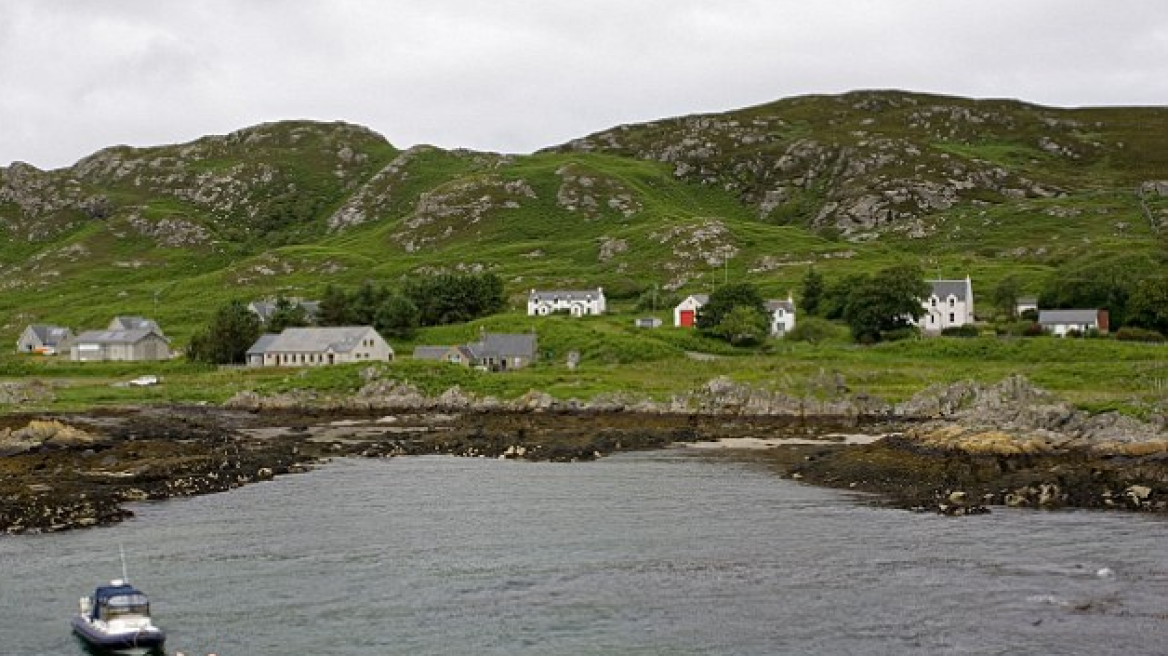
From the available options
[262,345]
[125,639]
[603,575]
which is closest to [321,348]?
Result: [262,345]

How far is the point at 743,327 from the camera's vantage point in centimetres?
13712

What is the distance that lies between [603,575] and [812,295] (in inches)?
4769

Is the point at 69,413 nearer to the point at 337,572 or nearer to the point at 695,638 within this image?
the point at 337,572

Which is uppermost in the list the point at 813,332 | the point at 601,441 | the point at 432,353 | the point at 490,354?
the point at 813,332

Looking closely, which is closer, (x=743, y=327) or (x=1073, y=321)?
(x=1073, y=321)

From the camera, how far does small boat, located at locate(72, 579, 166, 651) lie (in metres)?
37.2

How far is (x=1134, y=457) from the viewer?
66812mm

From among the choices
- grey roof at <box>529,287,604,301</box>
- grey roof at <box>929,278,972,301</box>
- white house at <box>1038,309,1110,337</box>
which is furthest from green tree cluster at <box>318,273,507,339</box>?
white house at <box>1038,309,1110,337</box>

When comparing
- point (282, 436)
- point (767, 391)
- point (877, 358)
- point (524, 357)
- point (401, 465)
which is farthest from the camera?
point (524, 357)

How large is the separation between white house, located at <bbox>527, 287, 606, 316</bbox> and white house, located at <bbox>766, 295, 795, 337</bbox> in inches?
1412

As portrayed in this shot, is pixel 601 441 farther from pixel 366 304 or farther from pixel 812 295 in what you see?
pixel 812 295

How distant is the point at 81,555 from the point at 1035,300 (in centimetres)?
13615

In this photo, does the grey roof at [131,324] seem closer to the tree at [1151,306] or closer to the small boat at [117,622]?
the tree at [1151,306]

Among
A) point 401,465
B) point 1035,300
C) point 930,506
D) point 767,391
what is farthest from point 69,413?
point 1035,300
